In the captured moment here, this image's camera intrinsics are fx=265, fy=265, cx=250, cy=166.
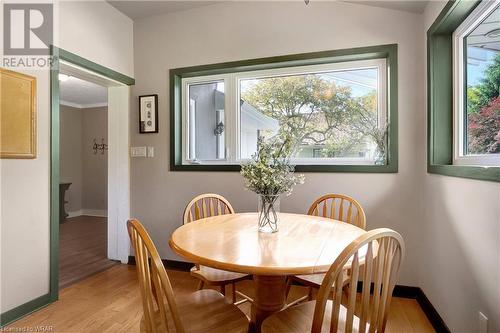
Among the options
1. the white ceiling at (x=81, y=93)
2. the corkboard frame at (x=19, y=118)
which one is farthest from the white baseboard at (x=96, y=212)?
the corkboard frame at (x=19, y=118)

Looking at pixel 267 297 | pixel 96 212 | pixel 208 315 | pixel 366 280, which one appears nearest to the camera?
pixel 366 280

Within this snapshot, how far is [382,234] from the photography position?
2.86 feet

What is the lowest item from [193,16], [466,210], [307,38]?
[466,210]

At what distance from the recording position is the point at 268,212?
4.72 feet

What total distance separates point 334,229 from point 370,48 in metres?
1.60

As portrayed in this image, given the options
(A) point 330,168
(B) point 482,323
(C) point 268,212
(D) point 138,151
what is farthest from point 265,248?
(D) point 138,151

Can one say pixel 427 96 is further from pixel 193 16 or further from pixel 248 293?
pixel 193 16

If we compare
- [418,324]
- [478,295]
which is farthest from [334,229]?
[418,324]

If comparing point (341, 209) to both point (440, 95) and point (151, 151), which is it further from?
point (151, 151)

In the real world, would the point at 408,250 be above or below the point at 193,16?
below

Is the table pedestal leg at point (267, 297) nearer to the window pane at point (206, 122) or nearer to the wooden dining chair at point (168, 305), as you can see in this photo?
the wooden dining chair at point (168, 305)

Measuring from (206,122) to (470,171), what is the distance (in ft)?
7.43

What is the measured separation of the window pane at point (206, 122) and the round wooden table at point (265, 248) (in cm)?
125

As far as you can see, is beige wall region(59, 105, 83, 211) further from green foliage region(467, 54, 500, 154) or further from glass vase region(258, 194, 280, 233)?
green foliage region(467, 54, 500, 154)
